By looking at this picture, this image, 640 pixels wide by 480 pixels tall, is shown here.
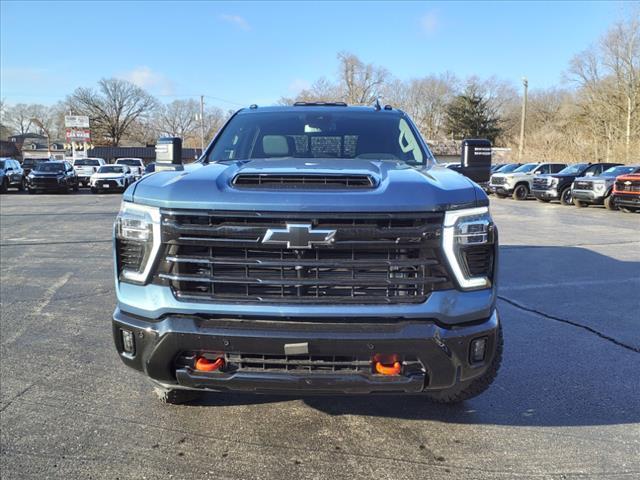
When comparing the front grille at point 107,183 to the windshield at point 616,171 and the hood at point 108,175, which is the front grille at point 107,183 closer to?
the hood at point 108,175

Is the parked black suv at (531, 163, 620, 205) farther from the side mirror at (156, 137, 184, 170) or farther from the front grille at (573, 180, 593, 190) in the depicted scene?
the side mirror at (156, 137, 184, 170)

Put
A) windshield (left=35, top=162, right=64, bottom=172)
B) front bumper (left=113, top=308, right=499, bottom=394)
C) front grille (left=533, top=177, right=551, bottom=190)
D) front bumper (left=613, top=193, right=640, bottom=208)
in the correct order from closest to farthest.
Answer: front bumper (left=113, top=308, right=499, bottom=394) → front bumper (left=613, top=193, right=640, bottom=208) → front grille (left=533, top=177, right=551, bottom=190) → windshield (left=35, top=162, right=64, bottom=172)

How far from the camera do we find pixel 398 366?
2607 millimetres

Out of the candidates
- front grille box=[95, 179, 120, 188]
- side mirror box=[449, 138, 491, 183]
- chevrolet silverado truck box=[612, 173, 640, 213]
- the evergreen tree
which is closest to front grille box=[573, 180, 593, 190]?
chevrolet silverado truck box=[612, 173, 640, 213]

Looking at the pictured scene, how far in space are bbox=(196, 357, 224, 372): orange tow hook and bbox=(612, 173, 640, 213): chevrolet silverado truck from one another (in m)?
19.0

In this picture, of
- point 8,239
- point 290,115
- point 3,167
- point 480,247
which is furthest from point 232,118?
point 3,167

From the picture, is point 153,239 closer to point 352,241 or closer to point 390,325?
point 352,241

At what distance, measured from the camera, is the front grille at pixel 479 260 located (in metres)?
2.66

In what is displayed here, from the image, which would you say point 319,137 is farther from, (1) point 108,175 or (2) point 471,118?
(2) point 471,118

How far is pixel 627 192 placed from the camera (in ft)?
59.7

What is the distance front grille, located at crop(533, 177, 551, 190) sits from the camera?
2309 centimetres

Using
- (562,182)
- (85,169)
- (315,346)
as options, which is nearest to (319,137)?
(315,346)

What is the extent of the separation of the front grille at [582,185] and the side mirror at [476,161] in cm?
1879

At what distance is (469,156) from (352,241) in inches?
70.2
